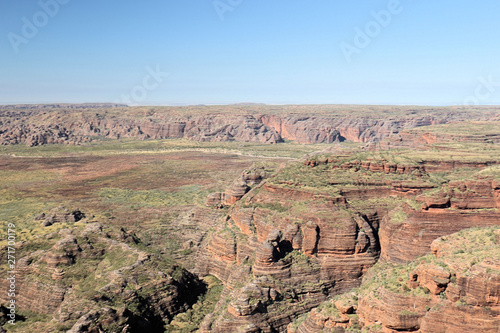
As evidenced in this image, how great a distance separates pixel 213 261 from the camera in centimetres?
3519

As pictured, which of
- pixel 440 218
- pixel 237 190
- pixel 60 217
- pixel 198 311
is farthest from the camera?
pixel 60 217

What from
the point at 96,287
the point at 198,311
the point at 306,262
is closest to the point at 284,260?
the point at 306,262

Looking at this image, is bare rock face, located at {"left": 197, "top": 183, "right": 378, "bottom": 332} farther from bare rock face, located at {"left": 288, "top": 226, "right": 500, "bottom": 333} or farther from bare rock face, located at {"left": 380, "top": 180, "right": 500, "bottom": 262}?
bare rock face, located at {"left": 288, "top": 226, "right": 500, "bottom": 333}

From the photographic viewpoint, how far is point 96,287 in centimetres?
2850

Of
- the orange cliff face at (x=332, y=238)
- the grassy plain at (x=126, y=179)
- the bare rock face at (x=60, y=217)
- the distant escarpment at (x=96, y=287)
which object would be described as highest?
the orange cliff face at (x=332, y=238)

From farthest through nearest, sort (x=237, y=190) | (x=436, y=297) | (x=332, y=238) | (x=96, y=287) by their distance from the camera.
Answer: (x=237, y=190) → (x=332, y=238) → (x=96, y=287) → (x=436, y=297)

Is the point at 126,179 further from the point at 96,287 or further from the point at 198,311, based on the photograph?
the point at 198,311

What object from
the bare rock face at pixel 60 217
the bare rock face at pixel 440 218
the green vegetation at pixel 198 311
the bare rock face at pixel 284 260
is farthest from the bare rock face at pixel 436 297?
the bare rock face at pixel 60 217

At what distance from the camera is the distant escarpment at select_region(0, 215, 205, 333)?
25136 millimetres

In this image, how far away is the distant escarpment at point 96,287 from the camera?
25136 mm

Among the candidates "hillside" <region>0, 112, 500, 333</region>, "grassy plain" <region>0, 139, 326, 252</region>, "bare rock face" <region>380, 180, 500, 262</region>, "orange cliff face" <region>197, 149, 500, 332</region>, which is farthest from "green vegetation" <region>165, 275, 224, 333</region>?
"bare rock face" <region>380, 180, 500, 262</region>

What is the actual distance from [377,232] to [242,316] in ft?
44.9

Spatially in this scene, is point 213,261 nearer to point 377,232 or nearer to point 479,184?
point 377,232

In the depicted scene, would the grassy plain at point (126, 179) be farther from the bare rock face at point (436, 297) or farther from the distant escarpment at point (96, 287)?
the bare rock face at point (436, 297)
